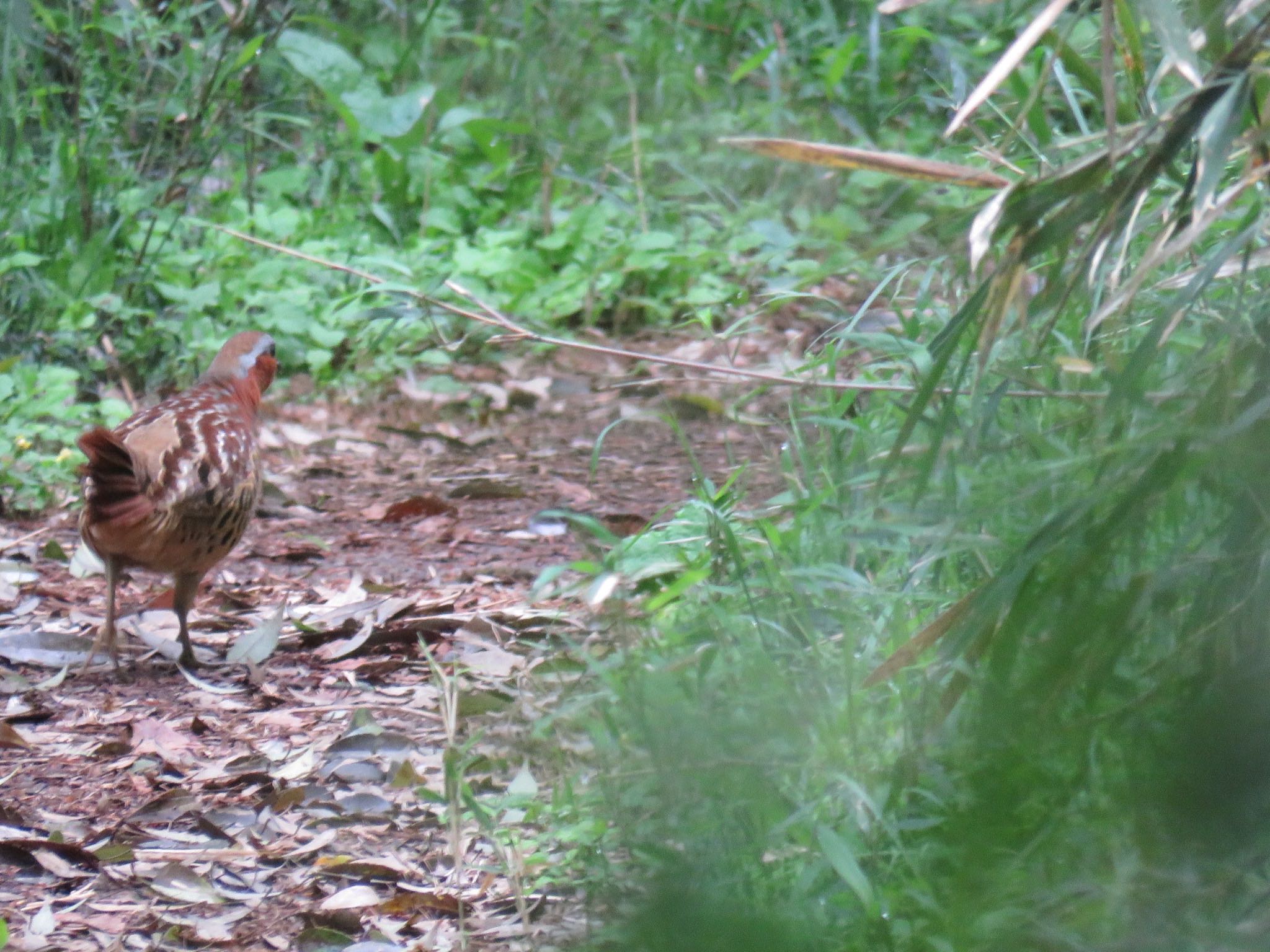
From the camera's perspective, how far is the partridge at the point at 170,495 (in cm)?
376

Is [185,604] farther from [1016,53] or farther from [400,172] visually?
[400,172]

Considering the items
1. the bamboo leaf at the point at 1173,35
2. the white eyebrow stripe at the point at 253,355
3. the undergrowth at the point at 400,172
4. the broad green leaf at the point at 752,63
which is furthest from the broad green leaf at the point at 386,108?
the bamboo leaf at the point at 1173,35

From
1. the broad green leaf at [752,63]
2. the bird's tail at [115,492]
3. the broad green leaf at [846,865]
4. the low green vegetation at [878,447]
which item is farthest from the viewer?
the broad green leaf at [752,63]

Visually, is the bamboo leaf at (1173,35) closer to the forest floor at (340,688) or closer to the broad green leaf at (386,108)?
the forest floor at (340,688)

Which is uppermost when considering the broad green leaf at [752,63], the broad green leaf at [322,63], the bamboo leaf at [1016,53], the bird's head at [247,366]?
the bamboo leaf at [1016,53]

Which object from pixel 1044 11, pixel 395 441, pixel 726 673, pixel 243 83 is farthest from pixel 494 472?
pixel 1044 11

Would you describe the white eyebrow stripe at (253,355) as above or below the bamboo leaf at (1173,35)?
below

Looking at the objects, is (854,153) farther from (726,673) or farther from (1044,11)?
(726,673)

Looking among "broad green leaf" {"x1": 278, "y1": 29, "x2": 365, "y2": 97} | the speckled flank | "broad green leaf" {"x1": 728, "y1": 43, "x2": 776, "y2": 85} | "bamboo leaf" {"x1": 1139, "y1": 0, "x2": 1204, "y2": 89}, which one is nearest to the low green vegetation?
"bamboo leaf" {"x1": 1139, "y1": 0, "x2": 1204, "y2": 89}

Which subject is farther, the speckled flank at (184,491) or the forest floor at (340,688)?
the speckled flank at (184,491)

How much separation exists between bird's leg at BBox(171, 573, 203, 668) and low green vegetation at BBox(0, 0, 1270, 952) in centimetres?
100

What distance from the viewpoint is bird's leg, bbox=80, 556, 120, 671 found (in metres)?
3.90

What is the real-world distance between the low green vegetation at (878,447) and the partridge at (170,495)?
735 millimetres

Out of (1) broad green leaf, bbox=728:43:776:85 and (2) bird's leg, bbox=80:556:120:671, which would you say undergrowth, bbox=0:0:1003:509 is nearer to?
(1) broad green leaf, bbox=728:43:776:85
